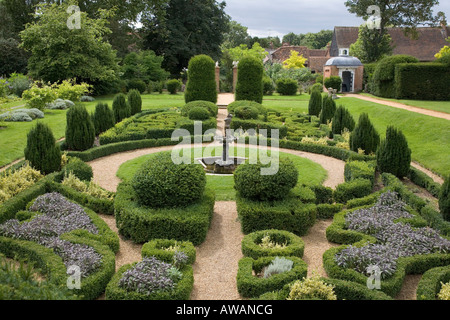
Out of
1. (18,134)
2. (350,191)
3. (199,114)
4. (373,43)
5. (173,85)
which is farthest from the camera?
(373,43)

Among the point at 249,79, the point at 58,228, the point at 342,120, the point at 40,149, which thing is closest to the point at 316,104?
the point at 249,79

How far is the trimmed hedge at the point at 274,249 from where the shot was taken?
6711 mm

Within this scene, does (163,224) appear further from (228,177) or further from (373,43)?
(373,43)

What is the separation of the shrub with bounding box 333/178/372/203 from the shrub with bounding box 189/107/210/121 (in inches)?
402

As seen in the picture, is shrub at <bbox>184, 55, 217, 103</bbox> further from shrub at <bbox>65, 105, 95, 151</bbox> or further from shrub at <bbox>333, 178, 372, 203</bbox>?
shrub at <bbox>333, 178, 372, 203</bbox>

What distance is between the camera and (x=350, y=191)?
9.62 meters

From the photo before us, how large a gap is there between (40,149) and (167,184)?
4.74 meters

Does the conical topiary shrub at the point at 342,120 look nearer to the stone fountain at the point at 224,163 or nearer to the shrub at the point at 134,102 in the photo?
the stone fountain at the point at 224,163

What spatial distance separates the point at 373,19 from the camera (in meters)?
36.3

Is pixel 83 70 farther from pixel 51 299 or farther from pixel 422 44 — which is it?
pixel 422 44

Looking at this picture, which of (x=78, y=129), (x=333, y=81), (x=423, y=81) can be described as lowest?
(x=78, y=129)

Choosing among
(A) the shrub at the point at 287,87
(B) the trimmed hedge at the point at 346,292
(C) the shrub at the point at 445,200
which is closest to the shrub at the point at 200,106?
(C) the shrub at the point at 445,200

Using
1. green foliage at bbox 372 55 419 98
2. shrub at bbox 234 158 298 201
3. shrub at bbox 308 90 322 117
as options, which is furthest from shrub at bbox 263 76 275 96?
shrub at bbox 234 158 298 201

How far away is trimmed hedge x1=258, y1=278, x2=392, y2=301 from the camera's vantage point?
17.8ft
